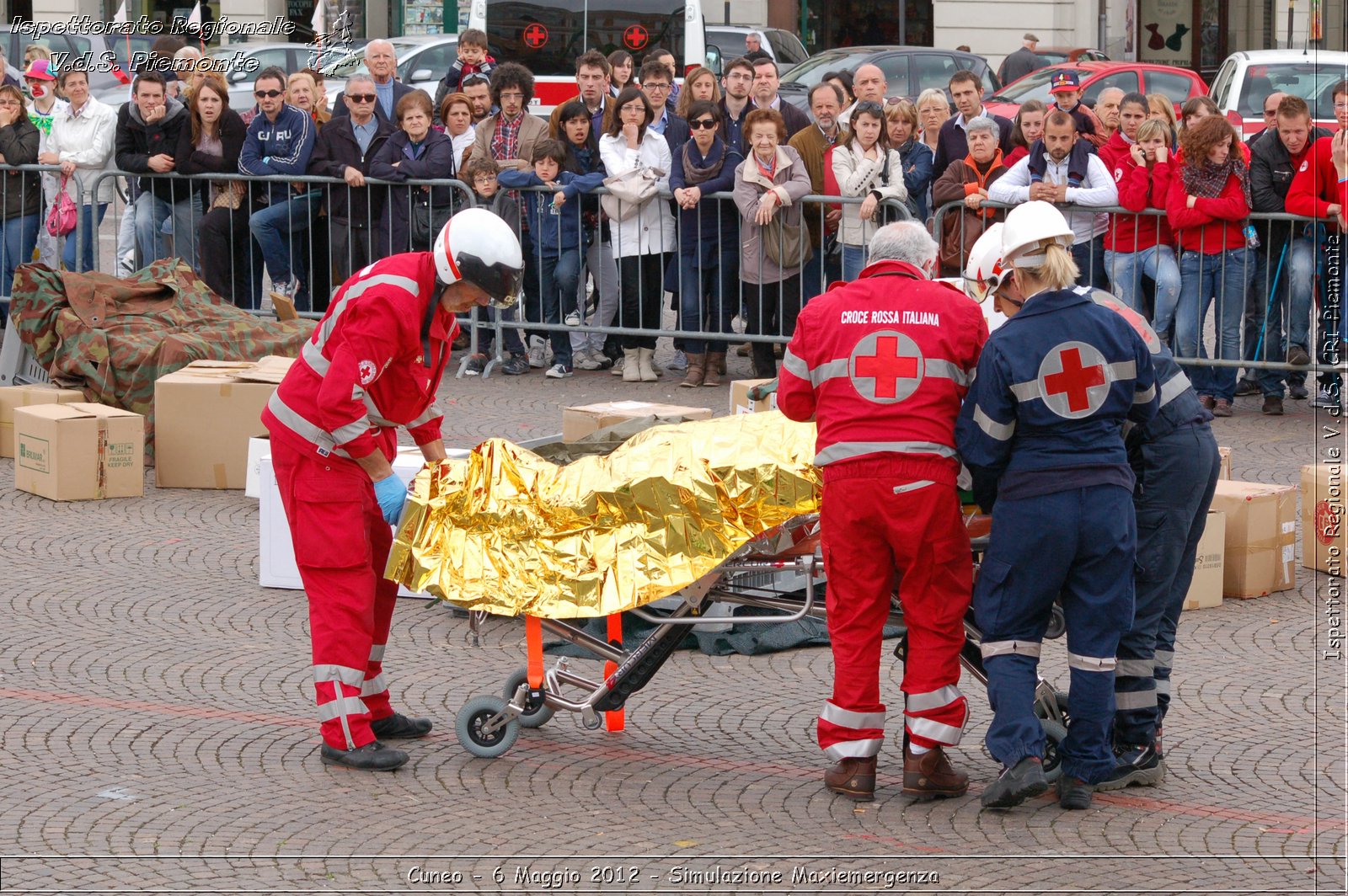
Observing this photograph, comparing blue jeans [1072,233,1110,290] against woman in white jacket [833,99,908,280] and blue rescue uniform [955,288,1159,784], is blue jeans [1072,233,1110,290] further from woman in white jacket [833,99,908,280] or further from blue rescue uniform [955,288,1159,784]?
blue rescue uniform [955,288,1159,784]

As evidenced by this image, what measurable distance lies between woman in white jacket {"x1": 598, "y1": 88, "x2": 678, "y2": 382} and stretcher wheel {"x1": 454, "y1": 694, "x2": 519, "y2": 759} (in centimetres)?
669

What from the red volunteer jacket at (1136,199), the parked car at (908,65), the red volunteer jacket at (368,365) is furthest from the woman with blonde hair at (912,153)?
the parked car at (908,65)

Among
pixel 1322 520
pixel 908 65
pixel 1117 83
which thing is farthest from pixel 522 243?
pixel 908 65

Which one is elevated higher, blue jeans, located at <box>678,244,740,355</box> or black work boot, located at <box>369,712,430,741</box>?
blue jeans, located at <box>678,244,740,355</box>

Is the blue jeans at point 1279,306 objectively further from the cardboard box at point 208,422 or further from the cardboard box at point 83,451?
the cardboard box at point 83,451

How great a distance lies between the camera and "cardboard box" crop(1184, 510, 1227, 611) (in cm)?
780

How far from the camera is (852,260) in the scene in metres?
12.0

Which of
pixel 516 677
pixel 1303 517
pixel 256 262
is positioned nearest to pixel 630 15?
pixel 256 262

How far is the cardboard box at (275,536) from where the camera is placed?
7.95 meters

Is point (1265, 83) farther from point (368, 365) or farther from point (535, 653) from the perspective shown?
point (368, 365)

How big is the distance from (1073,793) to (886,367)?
1.42 meters

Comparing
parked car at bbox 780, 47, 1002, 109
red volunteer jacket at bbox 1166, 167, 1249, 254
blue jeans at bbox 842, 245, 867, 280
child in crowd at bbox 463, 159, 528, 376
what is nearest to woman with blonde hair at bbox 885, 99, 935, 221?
blue jeans at bbox 842, 245, 867, 280

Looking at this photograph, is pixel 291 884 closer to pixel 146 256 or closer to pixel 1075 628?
pixel 1075 628

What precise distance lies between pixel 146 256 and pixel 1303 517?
8.76 meters
